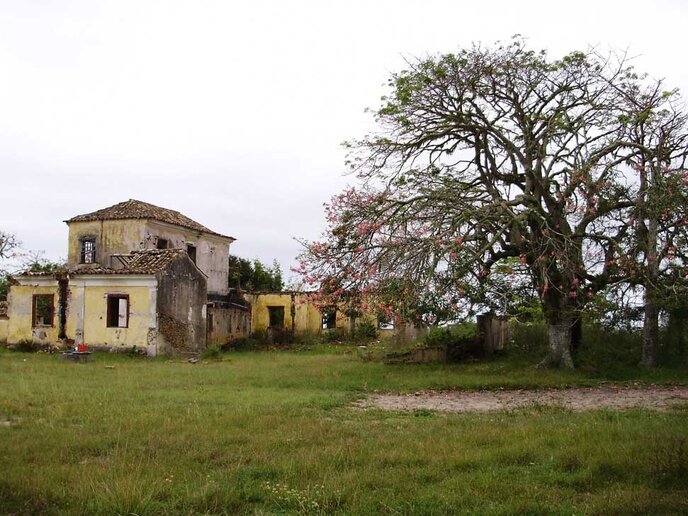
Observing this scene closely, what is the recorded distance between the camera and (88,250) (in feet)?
113

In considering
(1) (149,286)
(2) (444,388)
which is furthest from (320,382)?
(1) (149,286)

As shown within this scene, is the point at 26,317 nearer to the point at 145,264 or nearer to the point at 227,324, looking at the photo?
the point at 145,264

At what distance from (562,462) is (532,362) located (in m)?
13.7

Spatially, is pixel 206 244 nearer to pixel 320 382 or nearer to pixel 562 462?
pixel 320 382

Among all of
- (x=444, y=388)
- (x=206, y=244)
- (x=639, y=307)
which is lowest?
(x=444, y=388)

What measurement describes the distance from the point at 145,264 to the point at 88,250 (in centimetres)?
873

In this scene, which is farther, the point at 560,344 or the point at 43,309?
the point at 43,309

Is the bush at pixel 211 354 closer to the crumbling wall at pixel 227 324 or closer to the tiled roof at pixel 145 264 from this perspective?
the tiled roof at pixel 145 264

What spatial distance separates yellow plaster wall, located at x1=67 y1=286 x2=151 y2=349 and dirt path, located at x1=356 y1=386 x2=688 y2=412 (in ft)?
48.9

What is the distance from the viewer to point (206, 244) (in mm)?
37812

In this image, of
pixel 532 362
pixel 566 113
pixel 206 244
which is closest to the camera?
pixel 566 113

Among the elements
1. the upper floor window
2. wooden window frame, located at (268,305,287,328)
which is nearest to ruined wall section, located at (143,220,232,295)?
wooden window frame, located at (268,305,287,328)

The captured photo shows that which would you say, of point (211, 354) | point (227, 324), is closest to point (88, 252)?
point (227, 324)

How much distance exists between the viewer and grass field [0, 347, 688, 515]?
586 cm
